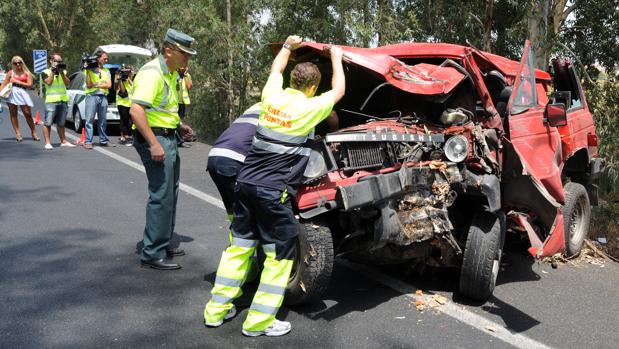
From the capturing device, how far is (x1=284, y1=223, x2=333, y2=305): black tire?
405 centimetres

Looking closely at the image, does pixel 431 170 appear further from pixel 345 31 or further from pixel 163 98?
pixel 345 31

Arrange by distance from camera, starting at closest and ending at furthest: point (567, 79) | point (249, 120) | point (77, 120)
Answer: point (249, 120), point (567, 79), point (77, 120)

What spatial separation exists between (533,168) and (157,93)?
309 centimetres

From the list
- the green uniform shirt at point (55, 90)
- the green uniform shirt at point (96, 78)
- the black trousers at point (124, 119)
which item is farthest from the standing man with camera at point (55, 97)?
the black trousers at point (124, 119)

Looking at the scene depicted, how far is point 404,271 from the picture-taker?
5.19 meters

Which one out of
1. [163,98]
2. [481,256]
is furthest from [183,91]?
[481,256]

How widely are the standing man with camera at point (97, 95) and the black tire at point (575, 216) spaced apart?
9654mm

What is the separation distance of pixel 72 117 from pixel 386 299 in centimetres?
1302

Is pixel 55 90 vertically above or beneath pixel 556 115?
beneath

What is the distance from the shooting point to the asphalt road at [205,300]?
383cm

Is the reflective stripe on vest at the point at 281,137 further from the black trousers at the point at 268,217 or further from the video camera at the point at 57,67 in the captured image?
the video camera at the point at 57,67

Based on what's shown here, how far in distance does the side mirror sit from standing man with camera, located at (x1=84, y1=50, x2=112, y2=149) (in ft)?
32.1

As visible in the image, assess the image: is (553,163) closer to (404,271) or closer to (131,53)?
(404,271)

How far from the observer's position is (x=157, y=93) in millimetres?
4789
